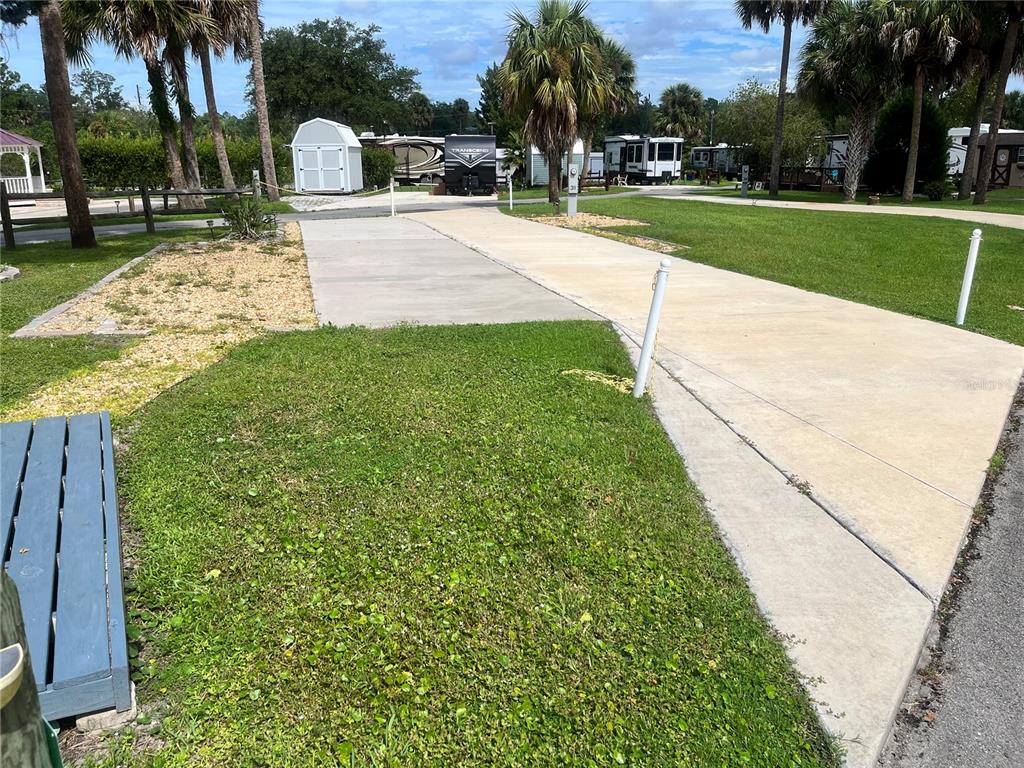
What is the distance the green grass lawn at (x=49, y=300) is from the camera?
591 centimetres

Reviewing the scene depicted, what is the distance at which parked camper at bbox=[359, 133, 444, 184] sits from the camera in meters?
45.1

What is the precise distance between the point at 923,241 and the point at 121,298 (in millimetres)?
14385

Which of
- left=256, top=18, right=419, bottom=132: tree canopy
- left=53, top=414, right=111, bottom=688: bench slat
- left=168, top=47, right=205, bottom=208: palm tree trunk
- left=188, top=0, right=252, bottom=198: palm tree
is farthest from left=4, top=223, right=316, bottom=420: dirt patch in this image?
left=256, top=18, right=419, bottom=132: tree canopy

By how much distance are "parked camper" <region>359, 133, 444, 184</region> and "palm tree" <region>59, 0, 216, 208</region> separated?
23.3 metres

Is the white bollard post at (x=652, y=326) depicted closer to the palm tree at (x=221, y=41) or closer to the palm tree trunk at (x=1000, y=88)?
the palm tree at (x=221, y=41)

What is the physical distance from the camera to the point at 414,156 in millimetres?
46781

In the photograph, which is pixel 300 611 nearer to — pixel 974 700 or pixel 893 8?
pixel 974 700

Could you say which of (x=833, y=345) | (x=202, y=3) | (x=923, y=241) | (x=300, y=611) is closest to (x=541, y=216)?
(x=923, y=241)

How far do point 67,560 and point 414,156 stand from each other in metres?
46.7

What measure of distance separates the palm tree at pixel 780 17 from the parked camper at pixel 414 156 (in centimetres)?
1880

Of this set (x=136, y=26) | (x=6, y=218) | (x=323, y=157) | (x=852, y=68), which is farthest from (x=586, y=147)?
(x=6, y=218)

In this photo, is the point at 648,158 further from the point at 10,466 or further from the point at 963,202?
the point at 10,466

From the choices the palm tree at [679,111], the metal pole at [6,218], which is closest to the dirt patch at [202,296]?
the metal pole at [6,218]

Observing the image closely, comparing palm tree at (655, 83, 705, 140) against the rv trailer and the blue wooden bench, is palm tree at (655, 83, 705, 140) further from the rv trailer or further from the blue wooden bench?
the blue wooden bench
